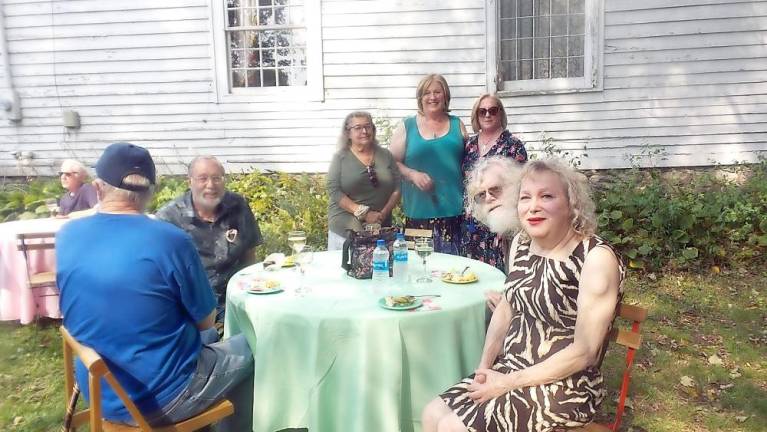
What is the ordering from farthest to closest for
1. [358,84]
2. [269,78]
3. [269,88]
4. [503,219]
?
[269,78]
[269,88]
[358,84]
[503,219]

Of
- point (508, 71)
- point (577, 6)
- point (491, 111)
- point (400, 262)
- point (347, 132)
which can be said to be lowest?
point (400, 262)

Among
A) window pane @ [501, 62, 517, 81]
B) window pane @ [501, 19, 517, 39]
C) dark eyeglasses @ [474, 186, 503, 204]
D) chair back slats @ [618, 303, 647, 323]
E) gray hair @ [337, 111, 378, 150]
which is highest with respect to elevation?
window pane @ [501, 19, 517, 39]

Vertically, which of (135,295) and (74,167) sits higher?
(74,167)

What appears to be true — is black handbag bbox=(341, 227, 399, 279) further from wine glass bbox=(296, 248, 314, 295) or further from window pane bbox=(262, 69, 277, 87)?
window pane bbox=(262, 69, 277, 87)

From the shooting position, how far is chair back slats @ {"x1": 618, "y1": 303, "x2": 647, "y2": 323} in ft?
7.38

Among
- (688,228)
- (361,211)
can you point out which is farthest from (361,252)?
(688,228)

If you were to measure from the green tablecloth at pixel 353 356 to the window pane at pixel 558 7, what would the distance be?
5413mm

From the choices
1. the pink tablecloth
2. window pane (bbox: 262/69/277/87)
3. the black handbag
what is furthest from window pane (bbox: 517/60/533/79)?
the pink tablecloth

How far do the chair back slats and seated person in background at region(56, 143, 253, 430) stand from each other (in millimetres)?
1691

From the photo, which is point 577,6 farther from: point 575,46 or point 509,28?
point 509,28

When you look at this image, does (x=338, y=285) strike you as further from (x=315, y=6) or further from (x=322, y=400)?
(x=315, y=6)

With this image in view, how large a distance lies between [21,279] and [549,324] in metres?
4.10

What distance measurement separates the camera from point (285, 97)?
747 centimetres

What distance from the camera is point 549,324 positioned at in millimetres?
2098
